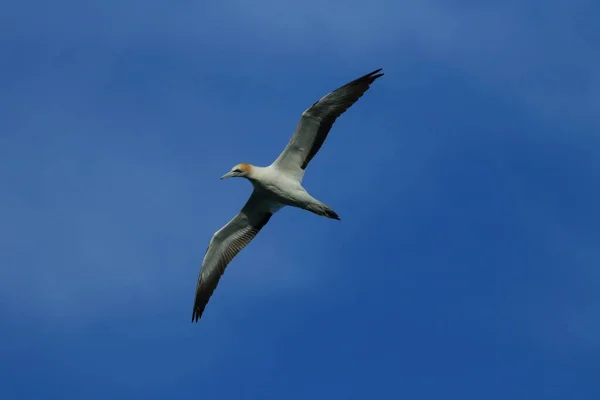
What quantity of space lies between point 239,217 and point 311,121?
369 centimetres

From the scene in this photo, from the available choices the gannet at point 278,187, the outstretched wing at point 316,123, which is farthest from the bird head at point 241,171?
the outstretched wing at point 316,123

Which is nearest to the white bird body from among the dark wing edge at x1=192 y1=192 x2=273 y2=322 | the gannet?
the gannet

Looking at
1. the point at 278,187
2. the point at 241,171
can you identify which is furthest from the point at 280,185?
the point at 241,171

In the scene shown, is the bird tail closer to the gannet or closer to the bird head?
the gannet

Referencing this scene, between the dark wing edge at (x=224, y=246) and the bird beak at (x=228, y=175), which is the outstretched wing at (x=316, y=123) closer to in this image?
the bird beak at (x=228, y=175)

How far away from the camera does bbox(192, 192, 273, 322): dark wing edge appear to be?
25734 millimetres

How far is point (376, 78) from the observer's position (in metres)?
23.3

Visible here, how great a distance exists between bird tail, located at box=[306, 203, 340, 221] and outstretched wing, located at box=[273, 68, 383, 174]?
3.14ft

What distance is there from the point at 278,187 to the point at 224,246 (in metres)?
2.97

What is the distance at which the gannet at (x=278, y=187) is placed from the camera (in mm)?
23391

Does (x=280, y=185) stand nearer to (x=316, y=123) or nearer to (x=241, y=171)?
(x=241, y=171)

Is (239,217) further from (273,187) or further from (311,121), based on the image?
(311,121)

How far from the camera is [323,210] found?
2381cm

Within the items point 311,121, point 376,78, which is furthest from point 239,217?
point 376,78
